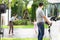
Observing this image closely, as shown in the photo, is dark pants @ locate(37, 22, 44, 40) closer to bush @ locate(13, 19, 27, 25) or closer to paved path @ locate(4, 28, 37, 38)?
paved path @ locate(4, 28, 37, 38)

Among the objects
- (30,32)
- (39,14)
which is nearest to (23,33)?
(30,32)

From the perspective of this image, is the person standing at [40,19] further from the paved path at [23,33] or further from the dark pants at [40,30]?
the paved path at [23,33]

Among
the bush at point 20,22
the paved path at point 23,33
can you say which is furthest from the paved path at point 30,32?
the bush at point 20,22

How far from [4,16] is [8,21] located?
5.1 inches

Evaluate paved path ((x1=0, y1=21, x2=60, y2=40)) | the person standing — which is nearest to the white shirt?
the person standing

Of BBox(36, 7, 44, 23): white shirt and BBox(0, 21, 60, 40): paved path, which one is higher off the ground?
BBox(36, 7, 44, 23): white shirt

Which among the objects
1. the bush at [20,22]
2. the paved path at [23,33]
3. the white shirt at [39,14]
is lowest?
the paved path at [23,33]

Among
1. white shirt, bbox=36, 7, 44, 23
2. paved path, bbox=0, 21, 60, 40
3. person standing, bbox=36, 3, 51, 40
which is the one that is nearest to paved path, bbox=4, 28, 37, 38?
paved path, bbox=0, 21, 60, 40

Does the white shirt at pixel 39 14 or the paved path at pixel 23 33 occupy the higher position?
the white shirt at pixel 39 14

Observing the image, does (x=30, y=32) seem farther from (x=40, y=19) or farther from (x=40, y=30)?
(x=40, y=19)

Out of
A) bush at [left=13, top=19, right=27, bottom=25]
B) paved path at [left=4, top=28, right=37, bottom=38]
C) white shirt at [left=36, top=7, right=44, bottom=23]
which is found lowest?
paved path at [left=4, top=28, right=37, bottom=38]

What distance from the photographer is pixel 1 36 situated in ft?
11.8

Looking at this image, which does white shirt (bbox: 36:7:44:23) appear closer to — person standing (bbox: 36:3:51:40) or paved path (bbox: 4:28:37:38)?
person standing (bbox: 36:3:51:40)

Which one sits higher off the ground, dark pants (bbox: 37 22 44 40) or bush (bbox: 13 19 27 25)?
bush (bbox: 13 19 27 25)
